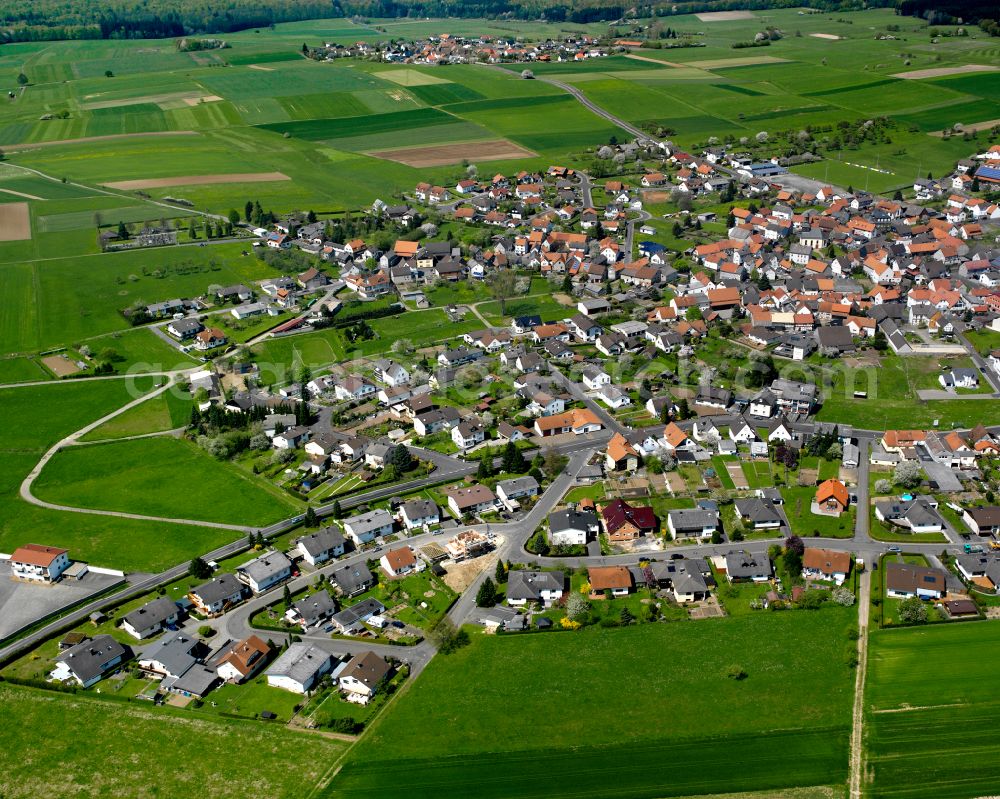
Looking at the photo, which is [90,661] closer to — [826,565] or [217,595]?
[217,595]

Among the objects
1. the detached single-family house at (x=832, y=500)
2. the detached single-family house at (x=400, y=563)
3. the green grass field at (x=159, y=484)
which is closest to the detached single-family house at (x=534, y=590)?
the detached single-family house at (x=400, y=563)

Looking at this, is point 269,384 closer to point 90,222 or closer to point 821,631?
point 821,631

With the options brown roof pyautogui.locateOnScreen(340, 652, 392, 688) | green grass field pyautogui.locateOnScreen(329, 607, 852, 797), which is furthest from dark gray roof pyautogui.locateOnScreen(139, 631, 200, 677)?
green grass field pyautogui.locateOnScreen(329, 607, 852, 797)

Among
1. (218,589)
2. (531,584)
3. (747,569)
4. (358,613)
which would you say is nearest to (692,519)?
(747,569)

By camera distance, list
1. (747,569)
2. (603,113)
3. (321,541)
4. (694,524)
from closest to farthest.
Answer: (747,569) → (321,541) → (694,524) → (603,113)

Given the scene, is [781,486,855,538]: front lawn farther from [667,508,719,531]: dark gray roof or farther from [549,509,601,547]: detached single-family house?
[549,509,601,547]: detached single-family house

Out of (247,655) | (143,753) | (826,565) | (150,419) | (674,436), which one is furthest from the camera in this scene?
(150,419)
